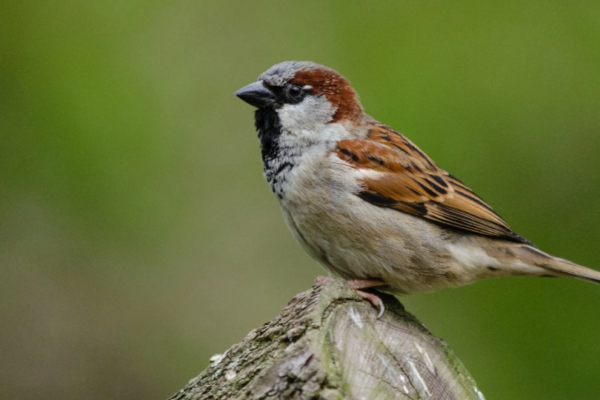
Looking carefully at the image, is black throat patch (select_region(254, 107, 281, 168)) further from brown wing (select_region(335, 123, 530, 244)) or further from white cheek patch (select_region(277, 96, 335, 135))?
brown wing (select_region(335, 123, 530, 244))

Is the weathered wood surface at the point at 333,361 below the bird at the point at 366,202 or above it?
below

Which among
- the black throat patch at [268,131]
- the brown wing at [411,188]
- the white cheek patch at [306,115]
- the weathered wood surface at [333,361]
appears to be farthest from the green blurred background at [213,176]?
the weathered wood surface at [333,361]

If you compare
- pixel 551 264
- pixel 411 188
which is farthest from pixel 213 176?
pixel 551 264

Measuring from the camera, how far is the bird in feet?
9.11

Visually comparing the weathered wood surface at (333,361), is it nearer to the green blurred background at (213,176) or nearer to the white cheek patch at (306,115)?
the white cheek patch at (306,115)

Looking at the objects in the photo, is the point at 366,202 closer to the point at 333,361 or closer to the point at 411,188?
the point at 411,188

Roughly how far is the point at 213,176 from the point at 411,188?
5.42 ft

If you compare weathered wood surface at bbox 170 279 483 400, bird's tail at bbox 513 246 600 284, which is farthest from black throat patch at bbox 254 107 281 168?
weathered wood surface at bbox 170 279 483 400

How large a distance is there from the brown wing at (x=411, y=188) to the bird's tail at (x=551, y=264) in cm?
6

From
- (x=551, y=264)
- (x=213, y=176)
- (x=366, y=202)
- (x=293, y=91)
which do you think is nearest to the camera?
(x=366, y=202)

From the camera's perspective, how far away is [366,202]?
111 inches

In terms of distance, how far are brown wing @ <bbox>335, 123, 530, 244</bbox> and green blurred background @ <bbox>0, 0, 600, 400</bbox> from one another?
63 cm

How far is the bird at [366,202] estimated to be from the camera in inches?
109

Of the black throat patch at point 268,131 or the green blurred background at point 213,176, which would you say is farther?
the green blurred background at point 213,176
